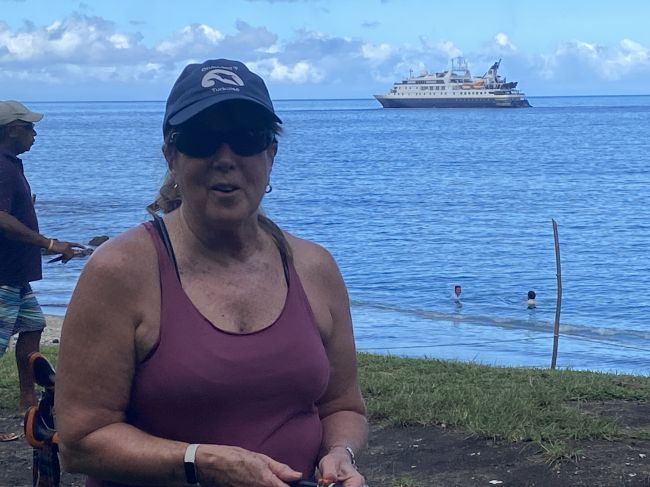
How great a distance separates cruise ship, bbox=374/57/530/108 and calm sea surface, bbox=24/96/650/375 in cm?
4803

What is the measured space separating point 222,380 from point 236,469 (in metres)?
0.19

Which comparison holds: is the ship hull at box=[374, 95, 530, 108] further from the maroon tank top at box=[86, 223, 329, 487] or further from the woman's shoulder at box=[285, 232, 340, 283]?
the maroon tank top at box=[86, 223, 329, 487]

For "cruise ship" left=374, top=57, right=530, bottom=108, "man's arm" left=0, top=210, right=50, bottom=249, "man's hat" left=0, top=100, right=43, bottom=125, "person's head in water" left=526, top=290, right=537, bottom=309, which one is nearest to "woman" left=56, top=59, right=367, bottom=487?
"man's arm" left=0, top=210, right=50, bottom=249

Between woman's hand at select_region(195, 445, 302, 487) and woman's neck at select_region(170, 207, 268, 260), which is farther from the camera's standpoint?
woman's neck at select_region(170, 207, 268, 260)

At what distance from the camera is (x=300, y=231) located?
3538cm

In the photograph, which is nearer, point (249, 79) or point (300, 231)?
point (249, 79)

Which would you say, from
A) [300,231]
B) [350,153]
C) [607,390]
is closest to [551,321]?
[607,390]

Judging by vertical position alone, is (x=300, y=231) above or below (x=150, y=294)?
below

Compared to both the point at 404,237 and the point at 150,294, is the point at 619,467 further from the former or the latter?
the point at 404,237

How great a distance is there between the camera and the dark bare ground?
17.4 feet

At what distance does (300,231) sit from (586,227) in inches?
361

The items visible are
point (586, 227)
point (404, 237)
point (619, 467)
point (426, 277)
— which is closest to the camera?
point (619, 467)

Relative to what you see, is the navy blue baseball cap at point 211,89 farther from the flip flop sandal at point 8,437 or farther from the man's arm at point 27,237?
the flip flop sandal at point 8,437

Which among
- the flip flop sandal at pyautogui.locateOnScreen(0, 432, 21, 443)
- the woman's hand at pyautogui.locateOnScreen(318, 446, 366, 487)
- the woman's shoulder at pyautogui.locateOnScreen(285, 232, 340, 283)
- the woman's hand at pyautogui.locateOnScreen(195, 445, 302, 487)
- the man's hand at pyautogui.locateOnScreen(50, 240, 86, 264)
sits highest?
the woman's shoulder at pyautogui.locateOnScreen(285, 232, 340, 283)
